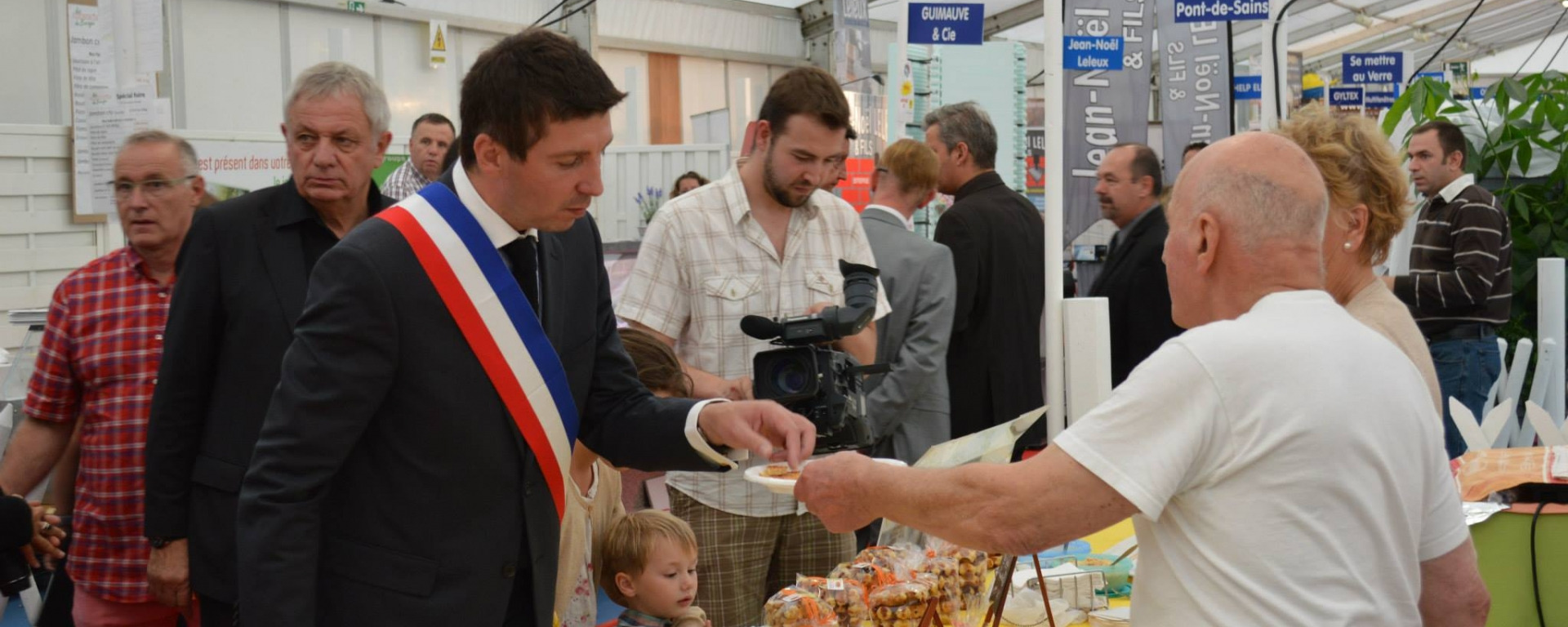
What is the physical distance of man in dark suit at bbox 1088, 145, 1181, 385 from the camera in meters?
4.52

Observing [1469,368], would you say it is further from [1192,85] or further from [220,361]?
[220,361]

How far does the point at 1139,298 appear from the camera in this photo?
179 inches

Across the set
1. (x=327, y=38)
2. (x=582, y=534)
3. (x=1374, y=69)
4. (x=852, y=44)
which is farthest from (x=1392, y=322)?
(x=1374, y=69)

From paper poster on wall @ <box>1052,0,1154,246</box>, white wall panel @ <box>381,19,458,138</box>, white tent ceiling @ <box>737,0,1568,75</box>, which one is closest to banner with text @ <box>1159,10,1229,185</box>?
paper poster on wall @ <box>1052,0,1154,246</box>

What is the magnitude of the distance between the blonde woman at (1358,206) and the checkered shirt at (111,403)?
90.1 inches

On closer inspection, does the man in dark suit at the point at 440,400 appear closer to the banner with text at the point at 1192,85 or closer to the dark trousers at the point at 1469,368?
the dark trousers at the point at 1469,368

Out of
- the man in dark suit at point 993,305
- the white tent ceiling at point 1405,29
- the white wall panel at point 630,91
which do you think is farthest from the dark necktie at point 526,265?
the white tent ceiling at point 1405,29

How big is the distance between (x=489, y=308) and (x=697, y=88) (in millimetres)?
11676

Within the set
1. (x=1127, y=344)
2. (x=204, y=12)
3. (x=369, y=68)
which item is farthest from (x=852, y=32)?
(x=1127, y=344)

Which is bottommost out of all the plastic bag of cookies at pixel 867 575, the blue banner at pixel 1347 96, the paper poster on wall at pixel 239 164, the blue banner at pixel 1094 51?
the plastic bag of cookies at pixel 867 575

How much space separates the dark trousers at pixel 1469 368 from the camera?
5.44m

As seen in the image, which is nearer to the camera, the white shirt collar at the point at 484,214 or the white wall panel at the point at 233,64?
the white shirt collar at the point at 484,214

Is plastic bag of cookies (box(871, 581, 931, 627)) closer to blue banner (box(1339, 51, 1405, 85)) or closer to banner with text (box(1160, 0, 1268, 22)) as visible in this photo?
banner with text (box(1160, 0, 1268, 22))

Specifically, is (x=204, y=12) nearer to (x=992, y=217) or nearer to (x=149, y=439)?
(x=992, y=217)
